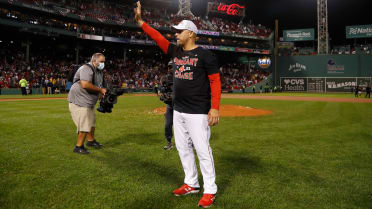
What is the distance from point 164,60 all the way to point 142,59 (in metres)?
4.43

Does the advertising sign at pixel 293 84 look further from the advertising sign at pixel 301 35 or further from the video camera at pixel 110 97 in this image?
the video camera at pixel 110 97

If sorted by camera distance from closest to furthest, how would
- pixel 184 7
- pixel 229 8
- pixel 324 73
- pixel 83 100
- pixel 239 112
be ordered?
pixel 83 100
pixel 239 112
pixel 324 73
pixel 184 7
pixel 229 8

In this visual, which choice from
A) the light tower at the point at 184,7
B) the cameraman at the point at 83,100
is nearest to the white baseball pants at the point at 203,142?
the cameraman at the point at 83,100

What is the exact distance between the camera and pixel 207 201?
3.02 m

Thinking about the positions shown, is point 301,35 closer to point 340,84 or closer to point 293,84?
point 293,84

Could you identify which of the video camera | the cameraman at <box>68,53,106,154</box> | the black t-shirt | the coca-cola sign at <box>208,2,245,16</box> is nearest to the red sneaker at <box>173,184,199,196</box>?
the black t-shirt

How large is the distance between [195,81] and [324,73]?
168 feet

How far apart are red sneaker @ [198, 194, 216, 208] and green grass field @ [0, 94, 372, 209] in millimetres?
100

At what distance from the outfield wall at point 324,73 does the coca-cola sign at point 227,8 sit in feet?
51.1

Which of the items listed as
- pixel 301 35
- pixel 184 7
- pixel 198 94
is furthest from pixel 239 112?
pixel 301 35

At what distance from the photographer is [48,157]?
5.00 meters

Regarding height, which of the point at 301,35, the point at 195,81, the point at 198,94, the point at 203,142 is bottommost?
the point at 203,142

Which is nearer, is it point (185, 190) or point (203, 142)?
point (203, 142)

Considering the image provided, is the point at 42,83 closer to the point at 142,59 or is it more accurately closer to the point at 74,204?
the point at 142,59
